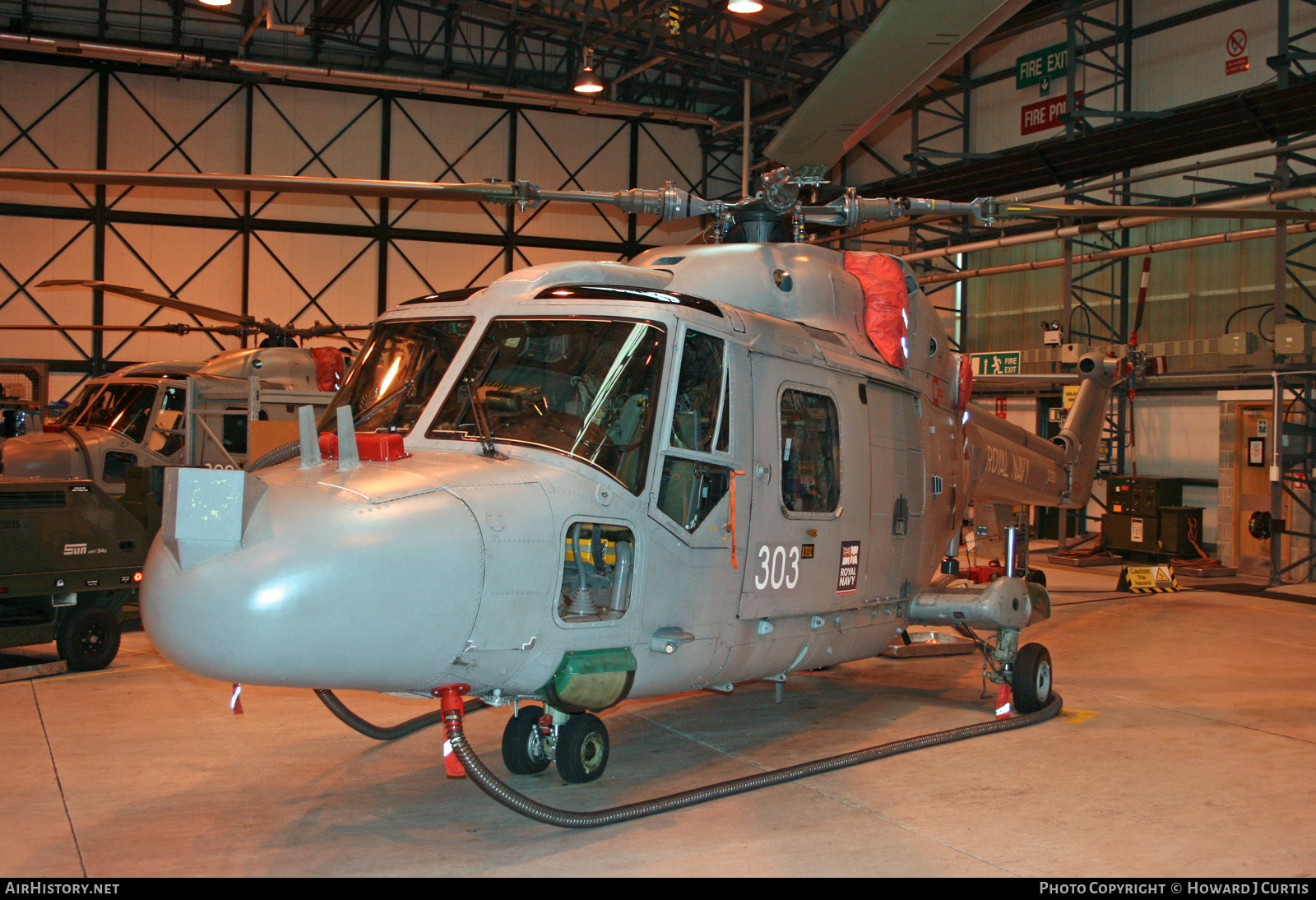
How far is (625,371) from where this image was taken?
5164 mm

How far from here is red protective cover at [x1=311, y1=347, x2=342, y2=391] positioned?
578 inches

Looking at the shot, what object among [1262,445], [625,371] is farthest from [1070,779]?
[1262,445]

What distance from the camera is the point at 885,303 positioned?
23.8 ft

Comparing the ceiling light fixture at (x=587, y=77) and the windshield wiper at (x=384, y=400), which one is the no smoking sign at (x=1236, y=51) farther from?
the windshield wiper at (x=384, y=400)

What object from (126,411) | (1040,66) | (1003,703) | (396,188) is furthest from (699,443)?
(1040,66)

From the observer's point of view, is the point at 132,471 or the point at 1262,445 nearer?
the point at 132,471

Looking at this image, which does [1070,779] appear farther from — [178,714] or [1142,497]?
[1142,497]

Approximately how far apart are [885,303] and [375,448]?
396 centimetres

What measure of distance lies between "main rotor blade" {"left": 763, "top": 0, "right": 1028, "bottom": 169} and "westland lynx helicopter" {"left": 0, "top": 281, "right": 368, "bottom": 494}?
23.4ft

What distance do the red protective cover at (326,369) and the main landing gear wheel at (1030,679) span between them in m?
10.2

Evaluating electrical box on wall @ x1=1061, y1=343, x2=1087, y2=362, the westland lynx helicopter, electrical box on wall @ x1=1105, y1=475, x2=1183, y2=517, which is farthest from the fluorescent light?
electrical box on wall @ x1=1105, y1=475, x2=1183, y2=517

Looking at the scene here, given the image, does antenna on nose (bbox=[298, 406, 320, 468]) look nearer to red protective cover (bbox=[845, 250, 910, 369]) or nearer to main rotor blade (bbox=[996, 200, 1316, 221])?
→ red protective cover (bbox=[845, 250, 910, 369])

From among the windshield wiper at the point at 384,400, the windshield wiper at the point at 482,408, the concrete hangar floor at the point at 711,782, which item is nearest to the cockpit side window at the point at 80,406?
the concrete hangar floor at the point at 711,782
